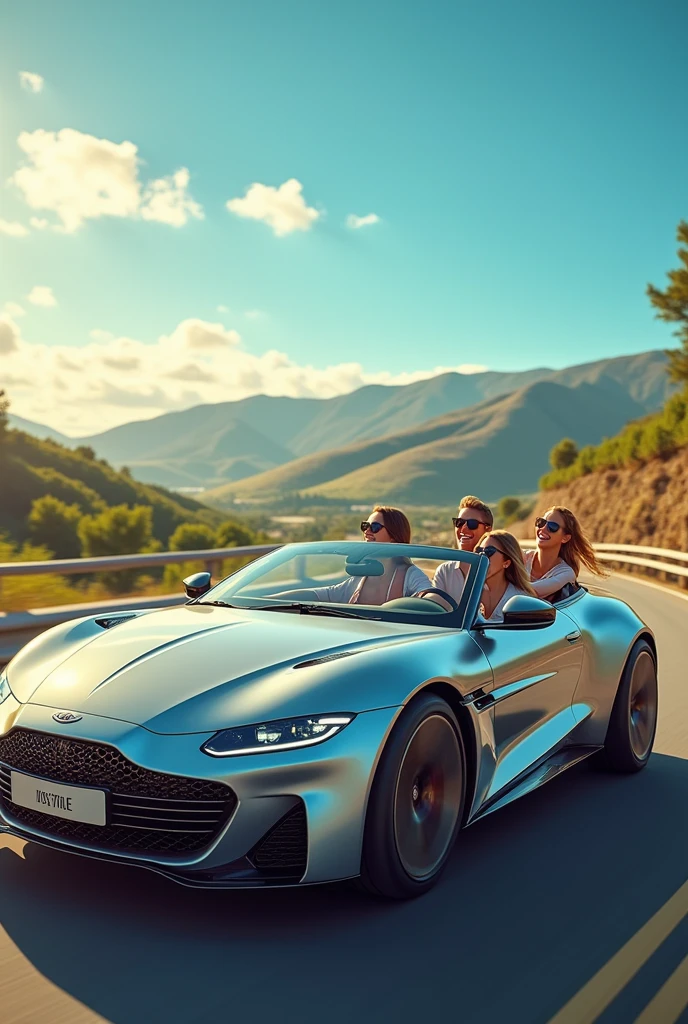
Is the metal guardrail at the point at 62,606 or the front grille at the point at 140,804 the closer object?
the front grille at the point at 140,804

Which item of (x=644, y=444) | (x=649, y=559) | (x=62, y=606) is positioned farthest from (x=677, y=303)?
(x=62, y=606)

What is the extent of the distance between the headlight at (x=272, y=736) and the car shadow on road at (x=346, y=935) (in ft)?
2.13

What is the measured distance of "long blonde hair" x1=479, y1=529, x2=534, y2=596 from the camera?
574 centimetres

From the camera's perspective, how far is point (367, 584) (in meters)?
5.43

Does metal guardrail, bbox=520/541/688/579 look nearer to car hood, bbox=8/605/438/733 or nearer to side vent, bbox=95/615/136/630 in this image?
side vent, bbox=95/615/136/630

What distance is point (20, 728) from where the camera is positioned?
3.90 m

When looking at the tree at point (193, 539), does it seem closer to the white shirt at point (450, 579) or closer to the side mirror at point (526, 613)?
the white shirt at point (450, 579)

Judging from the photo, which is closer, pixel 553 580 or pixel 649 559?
pixel 553 580

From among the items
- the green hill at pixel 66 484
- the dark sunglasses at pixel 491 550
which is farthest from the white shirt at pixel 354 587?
the green hill at pixel 66 484

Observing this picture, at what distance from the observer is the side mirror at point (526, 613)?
189 inches

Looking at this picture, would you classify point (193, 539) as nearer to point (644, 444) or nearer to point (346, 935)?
point (644, 444)

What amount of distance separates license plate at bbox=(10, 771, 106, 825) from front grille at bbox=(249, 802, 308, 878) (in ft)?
1.79

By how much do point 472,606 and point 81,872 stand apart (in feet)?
6.60

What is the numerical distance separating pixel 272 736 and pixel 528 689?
5.76 ft
